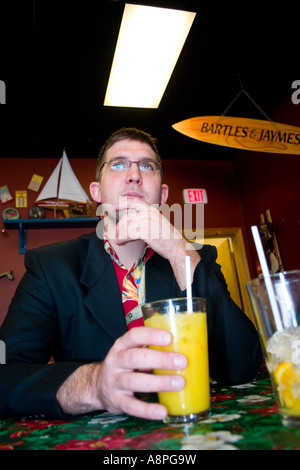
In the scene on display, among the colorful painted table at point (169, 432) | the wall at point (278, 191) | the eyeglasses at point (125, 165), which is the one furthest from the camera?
the wall at point (278, 191)

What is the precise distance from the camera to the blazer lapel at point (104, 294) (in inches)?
46.1

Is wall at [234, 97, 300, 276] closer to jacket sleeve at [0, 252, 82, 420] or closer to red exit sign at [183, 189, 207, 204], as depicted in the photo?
red exit sign at [183, 189, 207, 204]

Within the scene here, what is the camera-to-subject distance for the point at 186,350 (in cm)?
66

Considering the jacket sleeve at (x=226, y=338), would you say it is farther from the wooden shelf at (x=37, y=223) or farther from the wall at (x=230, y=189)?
the wooden shelf at (x=37, y=223)

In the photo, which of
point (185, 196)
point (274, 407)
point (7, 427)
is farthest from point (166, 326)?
point (185, 196)

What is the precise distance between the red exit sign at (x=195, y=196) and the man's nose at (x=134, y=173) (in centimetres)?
296

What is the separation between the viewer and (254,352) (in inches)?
41.6

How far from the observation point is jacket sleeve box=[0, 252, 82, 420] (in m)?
0.75

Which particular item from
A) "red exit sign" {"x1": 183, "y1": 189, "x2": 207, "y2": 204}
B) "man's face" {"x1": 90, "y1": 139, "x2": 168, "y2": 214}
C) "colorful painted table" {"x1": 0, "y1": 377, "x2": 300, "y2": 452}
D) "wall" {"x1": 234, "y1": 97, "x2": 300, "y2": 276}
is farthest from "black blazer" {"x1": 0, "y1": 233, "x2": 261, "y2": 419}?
"red exit sign" {"x1": 183, "y1": 189, "x2": 207, "y2": 204}

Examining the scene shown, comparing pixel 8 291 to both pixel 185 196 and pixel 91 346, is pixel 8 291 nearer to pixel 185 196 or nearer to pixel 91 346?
pixel 185 196

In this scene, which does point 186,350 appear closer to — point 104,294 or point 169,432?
point 169,432

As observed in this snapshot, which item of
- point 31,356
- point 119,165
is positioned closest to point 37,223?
point 119,165

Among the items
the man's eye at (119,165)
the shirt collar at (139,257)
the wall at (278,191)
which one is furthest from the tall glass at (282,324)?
the wall at (278,191)

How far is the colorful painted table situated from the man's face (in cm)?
98
